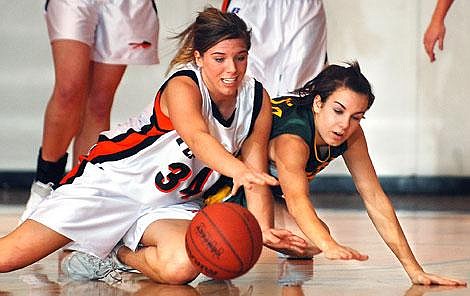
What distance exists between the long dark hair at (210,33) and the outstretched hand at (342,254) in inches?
30.0

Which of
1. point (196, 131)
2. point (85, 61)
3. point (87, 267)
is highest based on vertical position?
point (196, 131)

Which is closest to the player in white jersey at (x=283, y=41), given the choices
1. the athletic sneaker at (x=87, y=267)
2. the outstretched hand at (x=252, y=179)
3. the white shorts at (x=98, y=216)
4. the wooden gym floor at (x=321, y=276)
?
the wooden gym floor at (x=321, y=276)

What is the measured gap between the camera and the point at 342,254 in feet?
11.4

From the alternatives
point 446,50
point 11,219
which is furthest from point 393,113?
point 11,219

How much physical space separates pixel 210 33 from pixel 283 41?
144cm

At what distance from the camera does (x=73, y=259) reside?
4.04 m

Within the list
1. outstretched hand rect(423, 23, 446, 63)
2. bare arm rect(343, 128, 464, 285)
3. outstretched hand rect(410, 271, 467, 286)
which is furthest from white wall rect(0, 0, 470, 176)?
outstretched hand rect(410, 271, 467, 286)

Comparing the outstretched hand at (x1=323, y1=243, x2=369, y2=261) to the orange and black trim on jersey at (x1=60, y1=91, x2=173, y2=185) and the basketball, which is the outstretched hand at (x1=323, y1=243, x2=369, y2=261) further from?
the orange and black trim on jersey at (x1=60, y1=91, x2=173, y2=185)

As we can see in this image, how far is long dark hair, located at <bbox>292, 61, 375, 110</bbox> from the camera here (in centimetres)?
395

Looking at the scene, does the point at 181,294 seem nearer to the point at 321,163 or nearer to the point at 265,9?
the point at 321,163

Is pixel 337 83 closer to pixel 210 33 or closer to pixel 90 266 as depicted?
pixel 210 33

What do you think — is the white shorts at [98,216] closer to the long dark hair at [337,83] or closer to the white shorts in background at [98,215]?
the white shorts in background at [98,215]

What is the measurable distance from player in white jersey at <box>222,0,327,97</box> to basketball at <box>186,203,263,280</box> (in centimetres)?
169

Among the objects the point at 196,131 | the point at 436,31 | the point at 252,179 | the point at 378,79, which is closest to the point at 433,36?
the point at 436,31
